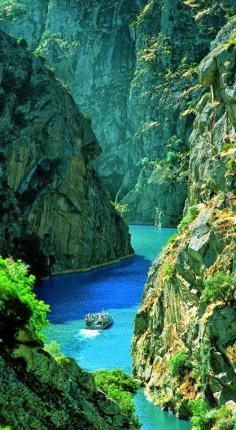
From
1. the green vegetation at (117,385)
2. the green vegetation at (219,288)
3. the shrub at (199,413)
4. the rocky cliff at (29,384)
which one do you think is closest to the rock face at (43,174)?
the green vegetation at (219,288)

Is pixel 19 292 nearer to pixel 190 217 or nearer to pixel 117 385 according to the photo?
pixel 117 385

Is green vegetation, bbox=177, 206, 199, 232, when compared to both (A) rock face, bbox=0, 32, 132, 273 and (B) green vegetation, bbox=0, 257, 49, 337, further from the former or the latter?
(A) rock face, bbox=0, 32, 132, 273

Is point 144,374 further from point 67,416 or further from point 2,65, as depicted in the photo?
point 2,65

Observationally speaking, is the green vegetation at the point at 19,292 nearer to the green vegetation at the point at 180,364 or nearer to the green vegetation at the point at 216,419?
the green vegetation at the point at 216,419

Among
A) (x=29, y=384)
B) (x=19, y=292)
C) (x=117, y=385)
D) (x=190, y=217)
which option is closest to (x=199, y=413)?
(x=117, y=385)

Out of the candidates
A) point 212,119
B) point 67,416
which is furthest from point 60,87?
point 67,416

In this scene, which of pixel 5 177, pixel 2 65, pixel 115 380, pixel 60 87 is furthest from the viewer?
pixel 60 87

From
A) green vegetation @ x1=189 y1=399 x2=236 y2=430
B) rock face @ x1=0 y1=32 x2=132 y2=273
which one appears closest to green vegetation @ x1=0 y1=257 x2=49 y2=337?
green vegetation @ x1=189 y1=399 x2=236 y2=430
